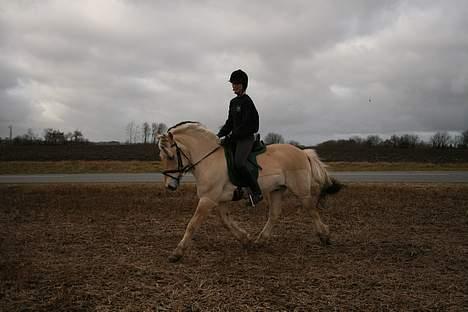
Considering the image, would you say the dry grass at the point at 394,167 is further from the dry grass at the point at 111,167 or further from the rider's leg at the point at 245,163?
the rider's leg at the point at 245,163

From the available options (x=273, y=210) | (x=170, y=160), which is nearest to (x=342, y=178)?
(x=273, y=210)

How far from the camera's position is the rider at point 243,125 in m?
6.31

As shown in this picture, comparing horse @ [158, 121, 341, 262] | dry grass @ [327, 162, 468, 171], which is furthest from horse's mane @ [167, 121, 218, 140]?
dry grass @ [327, 162, 468, 171]

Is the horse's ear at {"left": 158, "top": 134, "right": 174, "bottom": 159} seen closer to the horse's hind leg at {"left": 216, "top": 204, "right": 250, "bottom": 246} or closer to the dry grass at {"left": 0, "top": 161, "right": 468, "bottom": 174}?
the horse's hind leg at {"left": 216, "top": 204, "right": 250, "bottom": 246}

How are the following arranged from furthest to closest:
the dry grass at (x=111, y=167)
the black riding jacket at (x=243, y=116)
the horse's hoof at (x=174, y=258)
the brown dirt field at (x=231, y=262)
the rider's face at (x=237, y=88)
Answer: the dry grass at (x=111, y=167), the rider's face at (x=237, y=88), the black riding jacket at (x=243, y=116), the horse's hoof at (x=174, y=258), the brown dirt field at (x=231, y=262)

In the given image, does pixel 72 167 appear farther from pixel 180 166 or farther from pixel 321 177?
pixel 321 177

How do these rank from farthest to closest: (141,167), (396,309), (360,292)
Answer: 1. (141,167)
2. (360,292)
3. (396,309)

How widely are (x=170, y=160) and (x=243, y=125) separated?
136 centimetres

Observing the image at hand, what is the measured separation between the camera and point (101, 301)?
4.29 meters

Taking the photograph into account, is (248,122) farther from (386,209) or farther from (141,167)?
(141,167)

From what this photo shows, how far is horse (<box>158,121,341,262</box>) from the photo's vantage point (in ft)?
20.3

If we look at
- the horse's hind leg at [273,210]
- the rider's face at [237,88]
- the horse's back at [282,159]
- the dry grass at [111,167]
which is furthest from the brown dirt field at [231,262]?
the dry grass at [111,167]

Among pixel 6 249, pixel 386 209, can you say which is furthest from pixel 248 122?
pixel 386 209

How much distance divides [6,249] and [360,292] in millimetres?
5818
